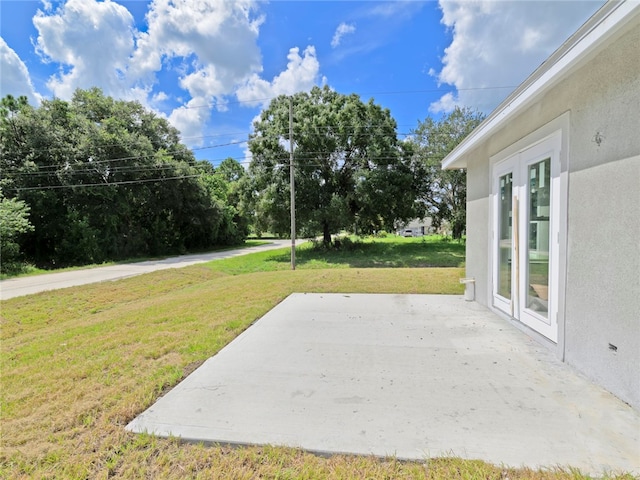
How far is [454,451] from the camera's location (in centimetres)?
168

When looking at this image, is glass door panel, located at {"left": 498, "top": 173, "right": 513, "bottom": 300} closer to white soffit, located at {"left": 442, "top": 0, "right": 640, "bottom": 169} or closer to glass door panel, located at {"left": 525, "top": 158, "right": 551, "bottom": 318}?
glass door panel, located at {"left": 525, "top": 158, "right": 551, "bottom": 318}

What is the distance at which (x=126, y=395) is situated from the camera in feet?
7.61

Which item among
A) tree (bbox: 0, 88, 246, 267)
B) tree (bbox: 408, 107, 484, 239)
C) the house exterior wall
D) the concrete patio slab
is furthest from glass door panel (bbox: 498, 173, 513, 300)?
tree (bbox: 0, 88, 246, 267)

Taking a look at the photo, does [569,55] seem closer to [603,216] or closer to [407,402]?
[603,216]

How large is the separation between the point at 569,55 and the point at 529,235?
1.86m

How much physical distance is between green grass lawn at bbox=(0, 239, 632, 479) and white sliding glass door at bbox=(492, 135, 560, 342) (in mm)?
1961

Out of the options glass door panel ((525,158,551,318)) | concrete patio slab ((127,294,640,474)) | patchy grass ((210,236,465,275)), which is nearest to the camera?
concrete patio slab ((127,294,640,474))

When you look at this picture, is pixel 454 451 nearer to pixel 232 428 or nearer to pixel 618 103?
pixel 232 428

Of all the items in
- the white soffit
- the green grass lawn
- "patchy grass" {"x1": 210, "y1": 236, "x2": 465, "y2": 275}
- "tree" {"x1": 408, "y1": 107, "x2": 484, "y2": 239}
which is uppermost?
"tree" {"x1": 408, "y1": 107, "x2": 484, "y2": 239}

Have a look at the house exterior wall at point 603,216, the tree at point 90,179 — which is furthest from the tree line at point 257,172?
the house exterior wall at point 603,216

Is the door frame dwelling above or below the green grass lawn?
above

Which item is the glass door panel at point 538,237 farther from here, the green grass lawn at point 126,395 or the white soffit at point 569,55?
the green grass lawn at point 126,395

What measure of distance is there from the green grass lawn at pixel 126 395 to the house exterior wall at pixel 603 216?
1208 mm

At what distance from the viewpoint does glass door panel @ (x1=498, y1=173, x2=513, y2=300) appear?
12.9 feet
